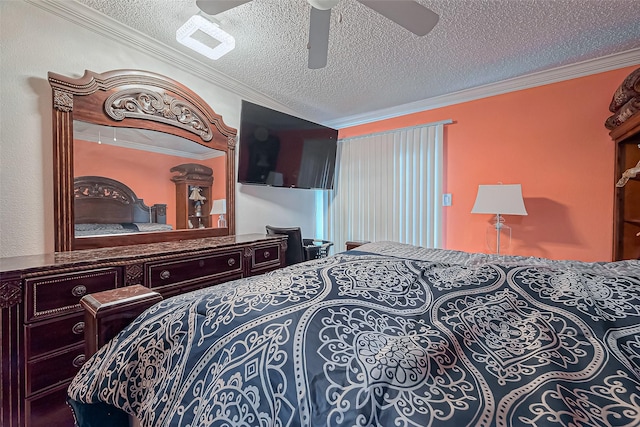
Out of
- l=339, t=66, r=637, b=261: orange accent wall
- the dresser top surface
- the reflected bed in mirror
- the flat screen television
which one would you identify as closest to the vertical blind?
l=339, t=66, r=637, b=261: orange accent wall

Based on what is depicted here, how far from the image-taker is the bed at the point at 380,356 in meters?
0.41

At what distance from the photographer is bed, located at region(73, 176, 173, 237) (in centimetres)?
171

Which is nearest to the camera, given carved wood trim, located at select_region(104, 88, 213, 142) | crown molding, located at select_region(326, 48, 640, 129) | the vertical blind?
carved wood trim, located at select_region(104, 88, 213, 142)

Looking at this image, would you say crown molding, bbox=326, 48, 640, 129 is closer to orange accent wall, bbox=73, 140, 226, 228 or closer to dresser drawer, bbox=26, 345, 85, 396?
orange accent wall, bbox=73, 140, 226, 228

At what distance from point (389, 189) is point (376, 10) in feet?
7.57

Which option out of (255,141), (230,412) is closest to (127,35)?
(255,141)

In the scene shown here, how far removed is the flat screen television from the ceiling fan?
125 cm

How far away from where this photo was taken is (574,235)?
7.84 ft

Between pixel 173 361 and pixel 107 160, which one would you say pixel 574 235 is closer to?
pixel 173 361

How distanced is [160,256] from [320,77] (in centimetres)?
216

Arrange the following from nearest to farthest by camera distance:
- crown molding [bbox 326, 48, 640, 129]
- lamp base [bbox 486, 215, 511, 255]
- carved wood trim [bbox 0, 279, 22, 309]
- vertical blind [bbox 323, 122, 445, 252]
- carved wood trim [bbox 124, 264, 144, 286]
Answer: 1. carved wood trim [bbox 0, 279, 22, 309]
2. carved wood trim [bbox 124, 264, 144, 286]
3. crown molding [bbox 326, 48, 640, 129]
4. lamp base [bbox 486, 215, 511, 255]
5. vertical blind [bbox 323, 122, 445, 252]

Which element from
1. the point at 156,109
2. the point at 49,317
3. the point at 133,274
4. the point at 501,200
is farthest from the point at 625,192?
the point at 49,317

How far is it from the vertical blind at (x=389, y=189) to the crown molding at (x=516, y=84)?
0.86ft

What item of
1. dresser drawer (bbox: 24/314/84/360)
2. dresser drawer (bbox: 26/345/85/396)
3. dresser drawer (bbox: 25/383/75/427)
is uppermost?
dresser drawer (bbox: 24/314/84/360)
